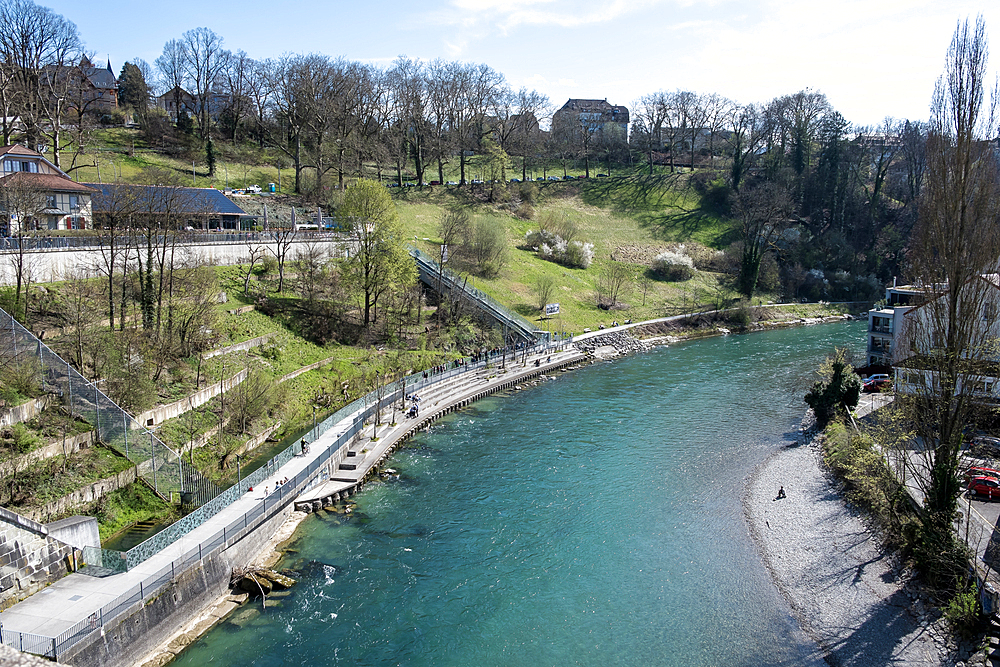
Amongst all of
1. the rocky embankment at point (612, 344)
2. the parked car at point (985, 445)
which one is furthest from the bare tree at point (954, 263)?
the rocky embankment at point (612, 344)

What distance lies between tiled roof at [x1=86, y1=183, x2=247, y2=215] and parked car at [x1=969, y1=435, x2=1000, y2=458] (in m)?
40.9

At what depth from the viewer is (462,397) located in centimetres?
4031

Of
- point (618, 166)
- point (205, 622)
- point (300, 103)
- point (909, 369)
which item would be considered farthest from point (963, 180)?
point (618, 166)

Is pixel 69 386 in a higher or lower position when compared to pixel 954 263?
lower

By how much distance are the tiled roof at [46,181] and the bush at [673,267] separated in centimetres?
5647

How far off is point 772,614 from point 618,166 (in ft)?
308

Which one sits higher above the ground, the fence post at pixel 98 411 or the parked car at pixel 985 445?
the fence post at pixel 98 411

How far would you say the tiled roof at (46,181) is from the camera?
38344mm

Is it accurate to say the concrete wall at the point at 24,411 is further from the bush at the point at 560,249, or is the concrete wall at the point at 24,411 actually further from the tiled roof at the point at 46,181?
the bush at the point at 560,249

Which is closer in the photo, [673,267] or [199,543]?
[199,543]

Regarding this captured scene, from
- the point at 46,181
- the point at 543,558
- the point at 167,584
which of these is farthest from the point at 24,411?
the point at 46,181

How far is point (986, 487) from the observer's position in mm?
24047

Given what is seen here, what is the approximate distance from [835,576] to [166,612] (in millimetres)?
20504

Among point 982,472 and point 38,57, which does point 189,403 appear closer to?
point 982,472
